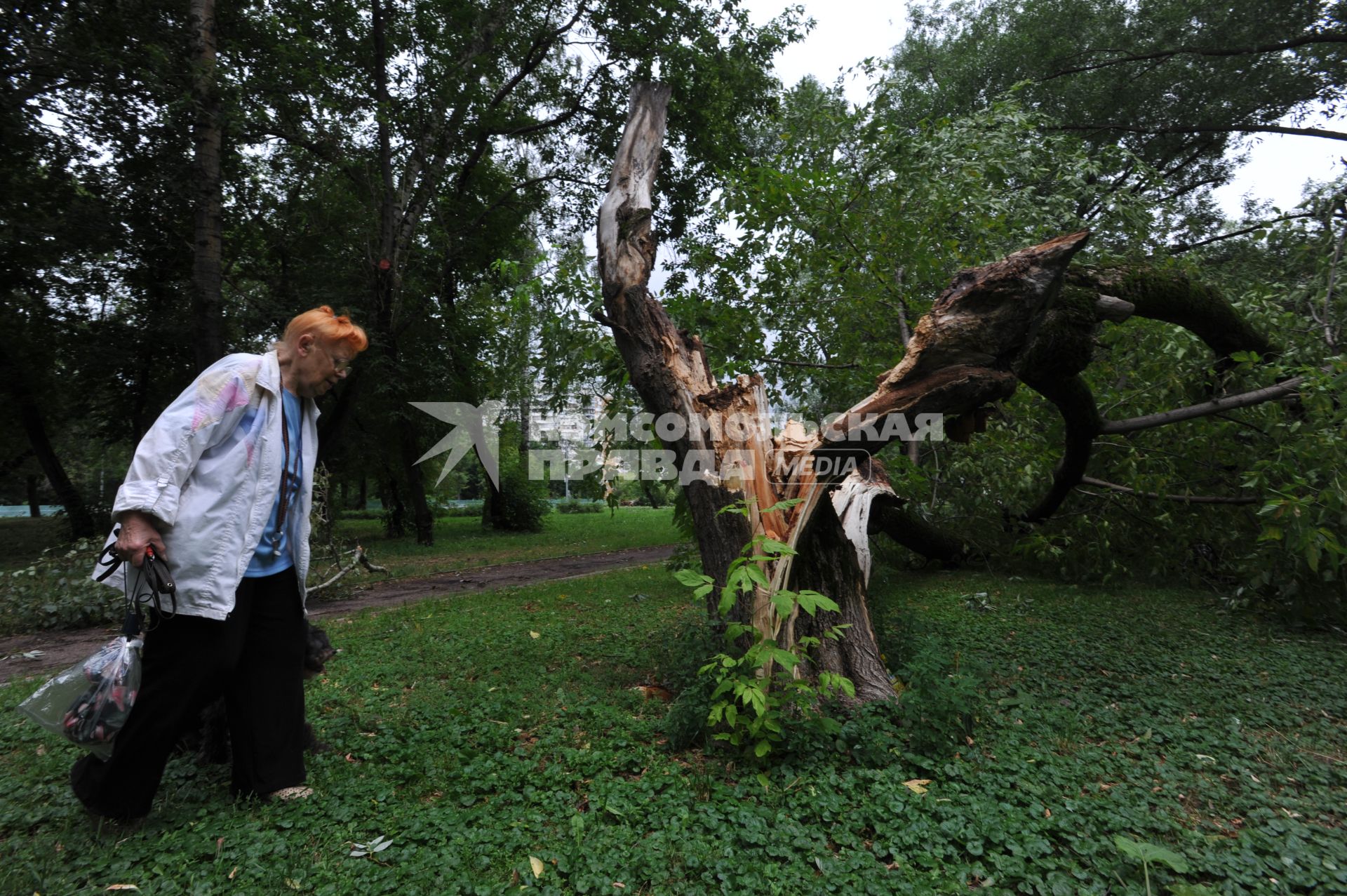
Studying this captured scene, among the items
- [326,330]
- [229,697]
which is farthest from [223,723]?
[326,330]

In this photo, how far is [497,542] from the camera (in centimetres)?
1577

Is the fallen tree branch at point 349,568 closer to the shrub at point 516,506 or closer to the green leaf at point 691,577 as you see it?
the green leaf at point 691,577

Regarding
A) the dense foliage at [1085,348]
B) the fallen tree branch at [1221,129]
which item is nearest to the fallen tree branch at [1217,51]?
the fallen tree branch at [1221,129]

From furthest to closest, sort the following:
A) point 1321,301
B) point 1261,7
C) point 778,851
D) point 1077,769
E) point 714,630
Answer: point 1261,7
point 1321,301
point 714,630
point 1077,769
point 778,851

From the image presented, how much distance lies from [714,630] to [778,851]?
163 cm

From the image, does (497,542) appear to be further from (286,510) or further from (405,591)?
(286,510)

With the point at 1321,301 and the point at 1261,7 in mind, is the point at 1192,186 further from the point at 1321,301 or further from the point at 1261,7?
the point at 1321,301

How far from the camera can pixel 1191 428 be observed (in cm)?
575

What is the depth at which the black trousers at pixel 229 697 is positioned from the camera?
7.49ft

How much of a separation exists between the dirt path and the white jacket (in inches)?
164

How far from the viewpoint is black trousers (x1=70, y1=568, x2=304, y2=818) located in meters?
2.28

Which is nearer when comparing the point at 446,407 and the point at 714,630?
the point at 714,630

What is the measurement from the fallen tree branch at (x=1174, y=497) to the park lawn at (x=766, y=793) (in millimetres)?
1288

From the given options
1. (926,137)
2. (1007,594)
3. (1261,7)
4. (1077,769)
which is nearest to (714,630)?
(1077,769)
